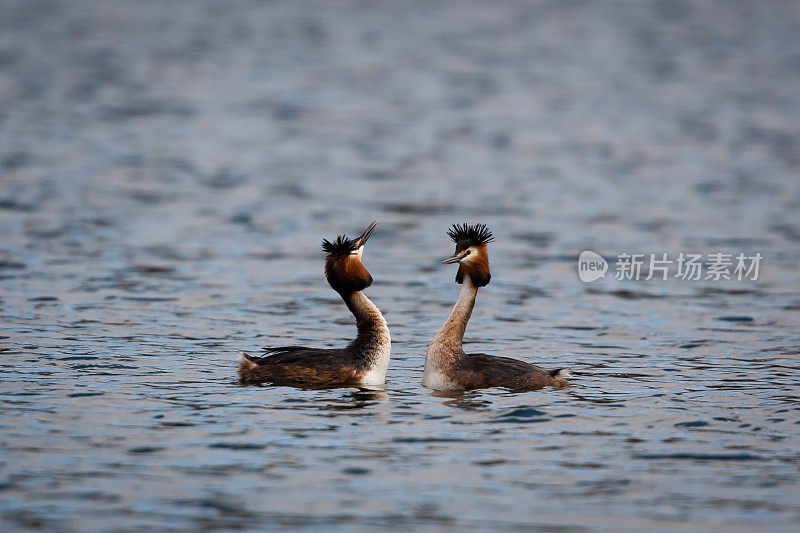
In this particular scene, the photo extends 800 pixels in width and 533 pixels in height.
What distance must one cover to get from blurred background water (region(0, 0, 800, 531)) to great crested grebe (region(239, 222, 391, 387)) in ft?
1.00

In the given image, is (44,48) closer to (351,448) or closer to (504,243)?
(504,243)

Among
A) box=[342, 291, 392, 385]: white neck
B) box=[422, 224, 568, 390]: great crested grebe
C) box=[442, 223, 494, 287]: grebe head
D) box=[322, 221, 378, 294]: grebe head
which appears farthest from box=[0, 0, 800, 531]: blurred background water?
box=[442, 223, 494, 287]: grebe head

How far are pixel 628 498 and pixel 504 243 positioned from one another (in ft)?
48.3

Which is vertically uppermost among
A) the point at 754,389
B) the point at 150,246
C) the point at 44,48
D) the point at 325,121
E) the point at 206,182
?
the point at 44,48

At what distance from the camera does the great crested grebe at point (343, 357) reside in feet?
45.3

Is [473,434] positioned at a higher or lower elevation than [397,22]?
lower

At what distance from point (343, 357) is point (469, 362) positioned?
144 centimetres

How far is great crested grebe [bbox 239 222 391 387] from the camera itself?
543 inches

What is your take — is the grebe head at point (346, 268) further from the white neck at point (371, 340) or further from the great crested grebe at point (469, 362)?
the great crested grebe at point (469, 362)

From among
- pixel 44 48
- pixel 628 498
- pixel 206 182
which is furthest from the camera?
pixel 44 48

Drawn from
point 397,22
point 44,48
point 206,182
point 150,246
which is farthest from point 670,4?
point 150,246

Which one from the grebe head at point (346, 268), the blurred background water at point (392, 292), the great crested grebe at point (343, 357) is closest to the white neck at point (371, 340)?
the great crested grebe at point (343, 357)

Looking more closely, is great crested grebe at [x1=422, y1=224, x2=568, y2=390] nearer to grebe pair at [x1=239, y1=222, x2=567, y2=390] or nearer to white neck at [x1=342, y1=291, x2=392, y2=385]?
grebe pair at [x1=239, y1=222, x2=567, y2=390]

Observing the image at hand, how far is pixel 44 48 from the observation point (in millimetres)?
60625
